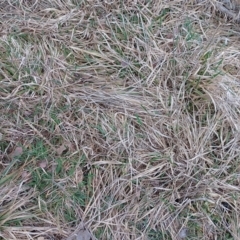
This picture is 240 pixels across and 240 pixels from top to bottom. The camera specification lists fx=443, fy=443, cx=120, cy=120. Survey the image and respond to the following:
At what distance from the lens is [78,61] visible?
1967 millimetres

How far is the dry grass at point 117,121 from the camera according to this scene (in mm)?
1689

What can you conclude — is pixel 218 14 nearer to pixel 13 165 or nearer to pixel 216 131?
pixel 216 131

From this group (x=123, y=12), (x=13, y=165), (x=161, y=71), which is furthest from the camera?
(x=123, y=12)

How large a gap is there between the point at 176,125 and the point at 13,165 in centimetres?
68

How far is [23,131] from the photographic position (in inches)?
69.6

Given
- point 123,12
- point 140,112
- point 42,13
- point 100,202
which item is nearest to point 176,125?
point 140,112

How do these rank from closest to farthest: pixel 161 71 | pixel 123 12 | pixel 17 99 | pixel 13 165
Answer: pixel 13 165, pixel 17 99, pixel 161 71, pixel 123 12

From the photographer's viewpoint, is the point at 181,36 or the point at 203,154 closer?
the point at 203,154

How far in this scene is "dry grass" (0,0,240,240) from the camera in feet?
5.54

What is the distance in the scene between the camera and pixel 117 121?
5.96 ft

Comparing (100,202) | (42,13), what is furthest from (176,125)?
(42,13)

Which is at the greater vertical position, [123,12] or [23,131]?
[123,12]

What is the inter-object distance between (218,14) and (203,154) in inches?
30.1

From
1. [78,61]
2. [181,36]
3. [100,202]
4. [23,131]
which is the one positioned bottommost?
[100,202]
